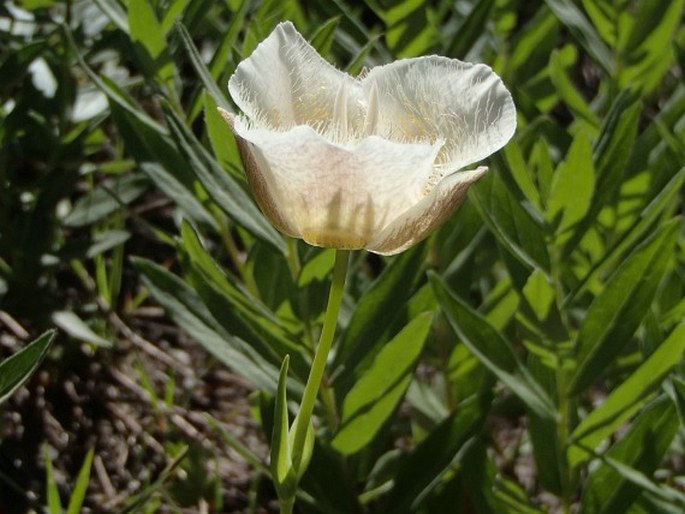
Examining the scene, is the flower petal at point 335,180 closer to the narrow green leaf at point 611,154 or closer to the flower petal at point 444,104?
the flower petal at point 444,104

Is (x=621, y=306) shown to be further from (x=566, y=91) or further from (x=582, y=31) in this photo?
(x=582, y=31)

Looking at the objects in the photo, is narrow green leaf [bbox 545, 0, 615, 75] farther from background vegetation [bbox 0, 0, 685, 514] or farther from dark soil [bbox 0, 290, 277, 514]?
dark soil [bbox 0, 290, 277, 514]

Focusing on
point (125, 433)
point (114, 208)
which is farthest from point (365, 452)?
point (114, 208)

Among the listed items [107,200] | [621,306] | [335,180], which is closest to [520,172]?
[621,306]

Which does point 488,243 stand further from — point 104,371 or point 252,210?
point 104,371

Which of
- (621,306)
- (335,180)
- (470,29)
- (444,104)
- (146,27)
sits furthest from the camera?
(470,29)

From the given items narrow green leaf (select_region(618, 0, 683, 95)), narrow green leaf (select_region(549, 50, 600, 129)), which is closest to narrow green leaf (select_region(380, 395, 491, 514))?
narrow green leaf (select_region(549, 50, 600, 129))
